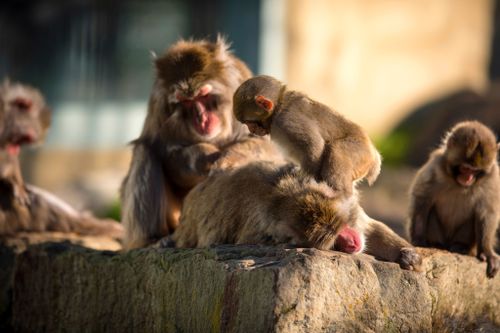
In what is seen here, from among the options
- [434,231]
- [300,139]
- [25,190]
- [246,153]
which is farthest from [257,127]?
[25,190]

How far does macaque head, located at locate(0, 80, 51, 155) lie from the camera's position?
Result: 7.62 metres

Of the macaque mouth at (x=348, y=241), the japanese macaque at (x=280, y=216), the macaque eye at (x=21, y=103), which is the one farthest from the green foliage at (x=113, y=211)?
the macaque mouth at (x=348, y=241)

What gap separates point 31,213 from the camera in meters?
7.35

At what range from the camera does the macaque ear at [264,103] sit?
521 centimetres

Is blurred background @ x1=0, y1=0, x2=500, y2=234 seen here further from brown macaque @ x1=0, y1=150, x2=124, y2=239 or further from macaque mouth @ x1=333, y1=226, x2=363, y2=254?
macaque mouth @ x1=333, y1=226, x2=363, y2=254

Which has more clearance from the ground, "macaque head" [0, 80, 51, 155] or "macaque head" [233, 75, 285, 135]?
"macaque head" [233, 75, 285, 135]

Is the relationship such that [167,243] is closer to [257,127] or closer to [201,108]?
[257,127]

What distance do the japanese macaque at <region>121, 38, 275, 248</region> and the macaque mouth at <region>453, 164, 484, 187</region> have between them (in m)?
1.22

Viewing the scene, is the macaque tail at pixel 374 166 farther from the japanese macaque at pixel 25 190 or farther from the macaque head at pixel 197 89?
the japanese macaque at pixel 25 190

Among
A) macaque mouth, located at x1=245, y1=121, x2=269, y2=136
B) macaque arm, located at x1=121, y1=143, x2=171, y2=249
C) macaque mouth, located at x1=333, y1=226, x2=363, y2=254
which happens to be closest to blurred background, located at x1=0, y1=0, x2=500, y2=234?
macaque arm, located at x1=121, y1=143, x2=171, y2=249

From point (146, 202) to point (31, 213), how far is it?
4.53 ft

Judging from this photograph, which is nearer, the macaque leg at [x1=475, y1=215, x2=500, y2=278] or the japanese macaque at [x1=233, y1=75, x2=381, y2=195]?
the japanese macaque at [x1=233, y1=75, x2=381, y2=195]

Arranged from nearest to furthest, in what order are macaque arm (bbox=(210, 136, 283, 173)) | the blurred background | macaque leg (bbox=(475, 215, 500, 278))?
macaque leg (bbox=(475, 215, 500, 278)), macaque arm (bbox=(210, 136, 283, 173)), the blurred background

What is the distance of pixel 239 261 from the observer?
4418 millimetres
